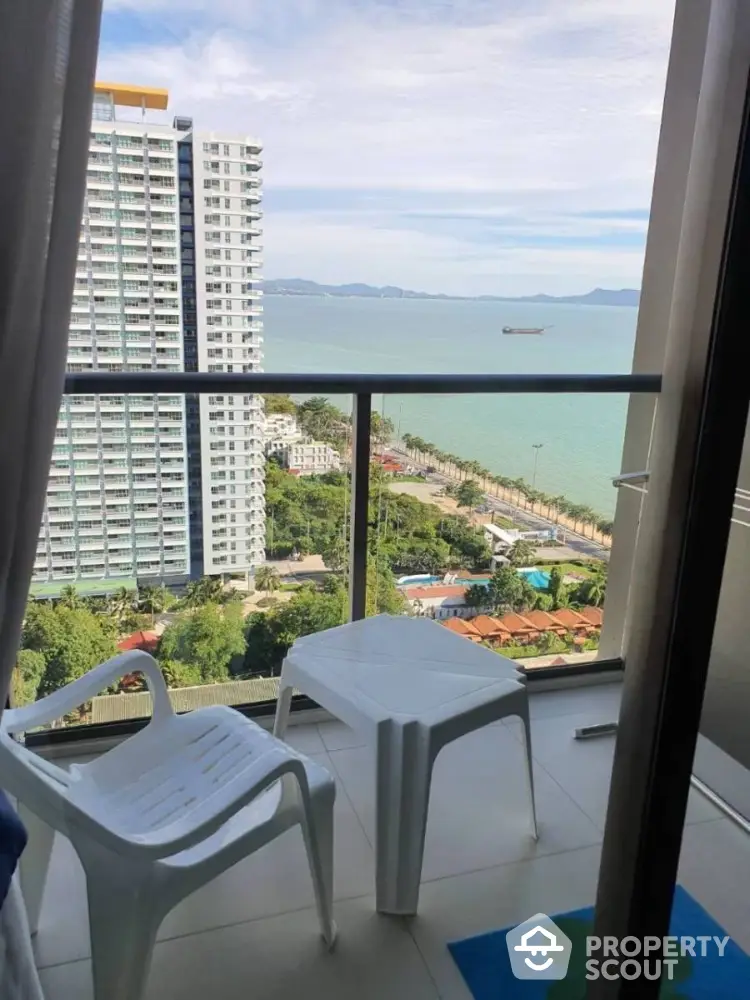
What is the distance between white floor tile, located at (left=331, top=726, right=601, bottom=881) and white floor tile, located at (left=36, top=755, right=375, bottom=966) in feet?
0.45

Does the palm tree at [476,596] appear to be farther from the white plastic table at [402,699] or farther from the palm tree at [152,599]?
the palm tree at [152,599]

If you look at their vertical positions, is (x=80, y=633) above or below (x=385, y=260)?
below

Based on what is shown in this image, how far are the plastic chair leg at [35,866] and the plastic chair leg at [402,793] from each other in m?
0.69

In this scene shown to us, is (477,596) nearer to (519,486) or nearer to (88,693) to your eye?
(519,486)

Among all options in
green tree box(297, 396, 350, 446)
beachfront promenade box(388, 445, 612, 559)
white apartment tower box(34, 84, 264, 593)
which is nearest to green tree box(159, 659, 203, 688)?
white apartment tower box(34, 84, 264, 593)

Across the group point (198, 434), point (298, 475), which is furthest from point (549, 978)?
point (198, 434)

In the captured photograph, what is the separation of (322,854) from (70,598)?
1022 millimetres

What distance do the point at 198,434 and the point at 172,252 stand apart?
516mm

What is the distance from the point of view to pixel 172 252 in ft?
6.24

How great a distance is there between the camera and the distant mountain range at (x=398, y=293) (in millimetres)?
2273

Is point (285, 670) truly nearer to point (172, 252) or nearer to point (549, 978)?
point (549, 978)

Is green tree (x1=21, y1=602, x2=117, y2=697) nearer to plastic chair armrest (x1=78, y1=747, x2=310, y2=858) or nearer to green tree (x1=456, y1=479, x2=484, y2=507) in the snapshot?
plastic chair armrest (x1=78, y1=747, x2=310, y2=858)

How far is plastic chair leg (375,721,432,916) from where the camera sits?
1.59 metres

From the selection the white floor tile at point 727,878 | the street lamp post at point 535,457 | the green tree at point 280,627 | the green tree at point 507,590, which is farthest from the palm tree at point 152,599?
the white floor tile at point 727,878
